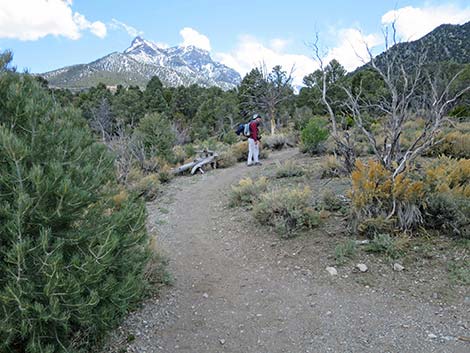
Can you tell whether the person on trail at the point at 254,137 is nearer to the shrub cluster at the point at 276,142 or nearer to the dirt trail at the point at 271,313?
the shrub cluster at the point at 276,142

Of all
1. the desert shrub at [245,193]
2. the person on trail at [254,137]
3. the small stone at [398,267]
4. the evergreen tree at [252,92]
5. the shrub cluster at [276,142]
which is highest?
the evergreen tree at [252,92]

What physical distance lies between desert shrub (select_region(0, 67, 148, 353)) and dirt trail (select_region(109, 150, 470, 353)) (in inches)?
32.9

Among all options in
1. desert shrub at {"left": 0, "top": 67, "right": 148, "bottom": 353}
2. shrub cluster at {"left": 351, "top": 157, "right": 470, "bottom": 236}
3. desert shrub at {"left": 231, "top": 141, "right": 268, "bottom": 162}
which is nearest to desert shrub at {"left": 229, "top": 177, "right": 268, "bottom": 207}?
shrub cluster at {"left": 351, "top": 157, "right": 470, "bottom": 236}

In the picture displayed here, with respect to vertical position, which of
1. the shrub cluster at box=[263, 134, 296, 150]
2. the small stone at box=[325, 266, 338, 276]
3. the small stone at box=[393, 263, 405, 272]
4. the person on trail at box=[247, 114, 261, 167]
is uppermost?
the person on trail at box=[247, 114, 261, 167]

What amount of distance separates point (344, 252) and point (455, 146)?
7358mm

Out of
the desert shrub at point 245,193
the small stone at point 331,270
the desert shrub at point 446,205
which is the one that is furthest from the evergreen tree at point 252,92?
the small stone at point 331,270

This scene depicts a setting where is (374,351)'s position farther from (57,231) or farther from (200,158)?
(200,158)

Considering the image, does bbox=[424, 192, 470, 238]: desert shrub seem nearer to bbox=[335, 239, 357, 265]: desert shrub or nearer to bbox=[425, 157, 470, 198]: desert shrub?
bbox=[425, 157, 470, 198]: desert shrub

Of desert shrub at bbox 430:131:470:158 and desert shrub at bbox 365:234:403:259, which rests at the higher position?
desert shrub at bbox 430:131:470:158

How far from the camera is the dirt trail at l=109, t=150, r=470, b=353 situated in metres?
3.32

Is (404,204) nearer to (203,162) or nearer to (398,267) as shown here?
(398,267)

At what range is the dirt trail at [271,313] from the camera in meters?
3.32

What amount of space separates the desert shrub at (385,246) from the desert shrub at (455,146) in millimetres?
6346

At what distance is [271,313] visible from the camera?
12.5 feet
